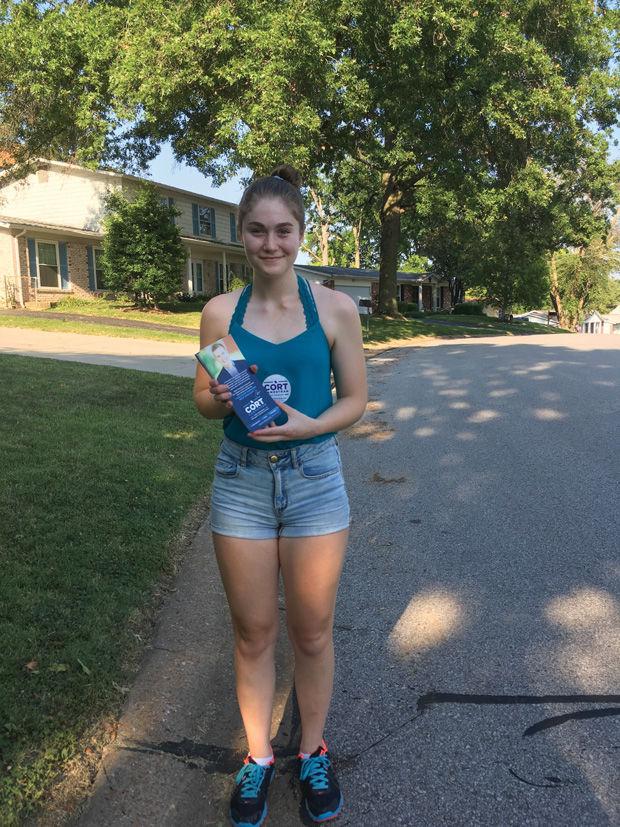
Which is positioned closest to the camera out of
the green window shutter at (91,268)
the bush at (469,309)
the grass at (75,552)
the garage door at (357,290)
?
the grass at (75,552)

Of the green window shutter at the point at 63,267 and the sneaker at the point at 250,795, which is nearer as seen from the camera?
the sneaker at the point at 250,795

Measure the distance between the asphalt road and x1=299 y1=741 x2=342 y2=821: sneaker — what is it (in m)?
0.06

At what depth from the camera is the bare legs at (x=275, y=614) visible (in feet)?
7.02

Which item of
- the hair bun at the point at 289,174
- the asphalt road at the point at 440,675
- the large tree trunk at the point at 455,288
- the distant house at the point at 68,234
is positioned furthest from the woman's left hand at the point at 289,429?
the large tree trunk at the point at 455,288

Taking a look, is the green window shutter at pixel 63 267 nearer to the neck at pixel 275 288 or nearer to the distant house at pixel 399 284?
the distant house at pixel 399 284

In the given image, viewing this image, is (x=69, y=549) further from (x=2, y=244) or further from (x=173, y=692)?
(x=2, y=244)

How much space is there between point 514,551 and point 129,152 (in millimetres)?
23383

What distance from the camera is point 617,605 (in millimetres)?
3436

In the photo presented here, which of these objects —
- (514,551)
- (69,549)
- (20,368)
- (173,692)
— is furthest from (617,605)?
(20,368)

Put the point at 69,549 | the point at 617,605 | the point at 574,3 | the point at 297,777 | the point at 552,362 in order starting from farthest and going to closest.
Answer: the point at 574,3
the point at 552,362
the point at 69,549
the point at 617,605
the point at 297,777

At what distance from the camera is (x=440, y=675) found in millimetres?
2854

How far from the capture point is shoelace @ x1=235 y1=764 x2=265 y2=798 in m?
2.12

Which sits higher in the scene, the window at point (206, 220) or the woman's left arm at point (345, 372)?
the window at point (206, 220)

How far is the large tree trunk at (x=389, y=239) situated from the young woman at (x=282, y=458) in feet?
88.6
